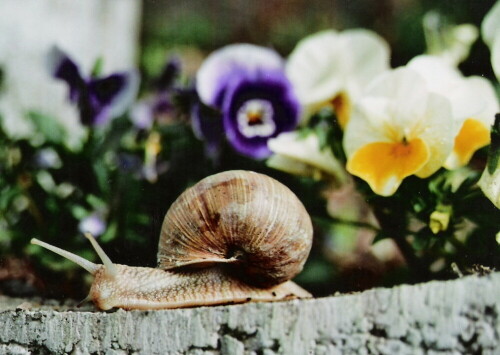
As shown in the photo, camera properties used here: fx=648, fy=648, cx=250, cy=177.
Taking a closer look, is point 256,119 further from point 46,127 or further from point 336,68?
point 46,127

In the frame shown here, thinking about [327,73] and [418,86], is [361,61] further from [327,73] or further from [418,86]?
[418,86]

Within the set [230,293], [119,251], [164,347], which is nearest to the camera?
[164,347]

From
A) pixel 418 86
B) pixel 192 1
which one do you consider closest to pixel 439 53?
pixel 418 86

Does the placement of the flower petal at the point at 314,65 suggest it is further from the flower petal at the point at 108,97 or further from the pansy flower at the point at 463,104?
the flower petal at the point at 108,97

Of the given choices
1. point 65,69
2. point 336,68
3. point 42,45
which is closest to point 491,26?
point 336,68

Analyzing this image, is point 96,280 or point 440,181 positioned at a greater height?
point 440,181

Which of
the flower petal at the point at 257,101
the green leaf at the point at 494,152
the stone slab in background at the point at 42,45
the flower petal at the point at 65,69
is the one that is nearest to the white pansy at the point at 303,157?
the flower petal at the point at 257,101
